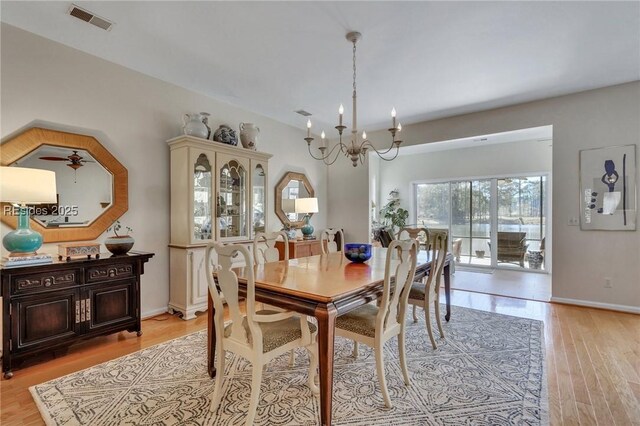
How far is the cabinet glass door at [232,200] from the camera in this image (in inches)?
155

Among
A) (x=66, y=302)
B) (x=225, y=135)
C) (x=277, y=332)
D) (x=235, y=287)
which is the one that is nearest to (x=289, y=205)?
(x=225, y=135)

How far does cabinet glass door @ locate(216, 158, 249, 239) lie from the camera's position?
155 inches

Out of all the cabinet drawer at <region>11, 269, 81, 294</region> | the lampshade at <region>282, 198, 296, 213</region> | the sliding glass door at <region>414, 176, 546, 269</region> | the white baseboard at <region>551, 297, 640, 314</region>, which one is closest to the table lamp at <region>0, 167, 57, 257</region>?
the cabinet drawer at <region>11, 269, 81, 294</region>

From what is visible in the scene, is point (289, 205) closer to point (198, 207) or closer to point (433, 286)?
point (198, 207)

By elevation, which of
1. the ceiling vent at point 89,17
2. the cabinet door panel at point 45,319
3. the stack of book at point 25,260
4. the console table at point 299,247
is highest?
the ceiling vent at point 89,17

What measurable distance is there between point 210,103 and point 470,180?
552 cm

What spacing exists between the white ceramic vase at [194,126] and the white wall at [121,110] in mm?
254

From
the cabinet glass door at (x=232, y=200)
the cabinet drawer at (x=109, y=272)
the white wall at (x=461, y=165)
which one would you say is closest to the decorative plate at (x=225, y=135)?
the cabinet glass door at (x=232, y=200)

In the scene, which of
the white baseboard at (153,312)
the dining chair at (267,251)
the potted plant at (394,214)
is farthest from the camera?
the potted plant at (394,214)

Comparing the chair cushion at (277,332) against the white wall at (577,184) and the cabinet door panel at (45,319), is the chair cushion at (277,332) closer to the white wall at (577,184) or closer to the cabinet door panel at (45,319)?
the cabinet door panel at (45,319)

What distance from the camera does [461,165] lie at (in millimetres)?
6914

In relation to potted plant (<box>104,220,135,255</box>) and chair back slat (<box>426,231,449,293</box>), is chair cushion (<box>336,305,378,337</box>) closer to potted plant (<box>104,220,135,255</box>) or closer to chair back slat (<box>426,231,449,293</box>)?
chair back slat (<box>426,231,449,293</box>)

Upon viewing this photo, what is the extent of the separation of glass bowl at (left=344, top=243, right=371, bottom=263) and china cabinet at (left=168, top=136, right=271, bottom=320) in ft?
6.03

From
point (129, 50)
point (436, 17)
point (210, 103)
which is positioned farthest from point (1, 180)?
point (436, 17)
